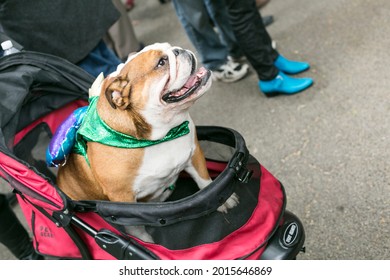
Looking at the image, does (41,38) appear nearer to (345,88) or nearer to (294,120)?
(294,120)

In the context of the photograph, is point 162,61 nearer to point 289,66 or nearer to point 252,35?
point 252,35

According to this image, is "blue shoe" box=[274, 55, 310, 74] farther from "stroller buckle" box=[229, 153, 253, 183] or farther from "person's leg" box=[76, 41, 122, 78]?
"stroller buckle" box=[229, 153, 253, 183]

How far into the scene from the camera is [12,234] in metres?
1.90

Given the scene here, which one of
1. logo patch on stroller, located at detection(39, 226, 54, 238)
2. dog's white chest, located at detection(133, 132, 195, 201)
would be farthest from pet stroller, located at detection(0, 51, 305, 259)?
dog's white chest, located at detection(133, 132, 195, 201)

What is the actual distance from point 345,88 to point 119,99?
1496 millimetres

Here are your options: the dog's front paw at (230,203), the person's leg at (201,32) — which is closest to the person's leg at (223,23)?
the person's leg at (201,32)

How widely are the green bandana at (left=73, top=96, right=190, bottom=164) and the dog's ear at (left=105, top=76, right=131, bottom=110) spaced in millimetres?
83

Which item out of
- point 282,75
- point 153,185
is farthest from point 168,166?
point 282,75

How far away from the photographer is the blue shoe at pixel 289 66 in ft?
8.57

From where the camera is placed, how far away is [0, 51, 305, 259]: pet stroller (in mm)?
1200

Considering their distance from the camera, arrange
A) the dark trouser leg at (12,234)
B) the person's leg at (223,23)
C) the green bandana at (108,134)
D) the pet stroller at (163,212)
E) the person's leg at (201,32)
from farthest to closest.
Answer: the person's leg at (223,23) → the person's leg at (201,32) → the dark trouser leg at (12,234) → the green bandana at (108,134) → the pet stroller at (163,212)

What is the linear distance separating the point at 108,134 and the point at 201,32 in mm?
1509

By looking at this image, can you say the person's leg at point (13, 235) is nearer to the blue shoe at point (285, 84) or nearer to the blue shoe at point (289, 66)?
the blue shoe at point (285, 84)

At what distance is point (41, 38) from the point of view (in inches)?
68.5
